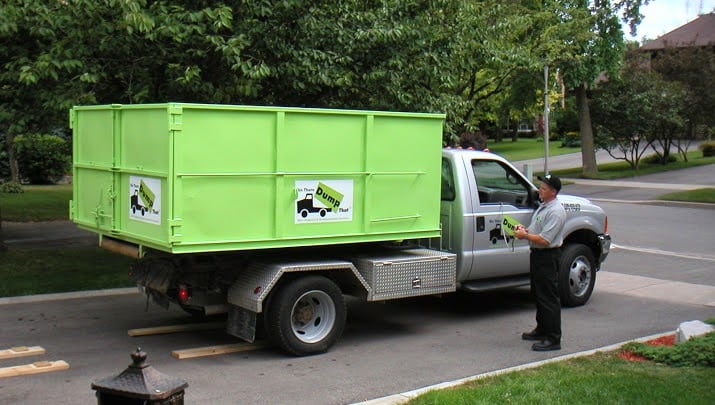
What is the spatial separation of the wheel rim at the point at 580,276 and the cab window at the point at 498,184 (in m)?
1.02

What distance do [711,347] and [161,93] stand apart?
7.12 meters

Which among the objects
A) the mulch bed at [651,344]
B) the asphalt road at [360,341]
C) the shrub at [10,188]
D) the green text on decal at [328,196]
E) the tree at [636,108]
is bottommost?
the asphalt road at [360,341]

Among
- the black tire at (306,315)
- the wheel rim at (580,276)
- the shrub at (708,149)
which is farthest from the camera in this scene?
the shrub at (708,149)

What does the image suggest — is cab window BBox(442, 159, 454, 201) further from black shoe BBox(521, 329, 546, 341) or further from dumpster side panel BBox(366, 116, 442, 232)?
black shoe BBox(521, 329, 546, 341)

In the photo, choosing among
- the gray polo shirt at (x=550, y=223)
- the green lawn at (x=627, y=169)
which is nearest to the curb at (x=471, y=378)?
the gray polo shirt at (x=550, y=223)

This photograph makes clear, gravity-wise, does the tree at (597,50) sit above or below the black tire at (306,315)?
above

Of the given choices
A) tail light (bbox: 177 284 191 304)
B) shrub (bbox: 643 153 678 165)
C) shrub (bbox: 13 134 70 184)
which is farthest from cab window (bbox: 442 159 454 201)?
shrub (bbox: 643 153 678 165)

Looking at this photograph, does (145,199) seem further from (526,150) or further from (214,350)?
(526,150)

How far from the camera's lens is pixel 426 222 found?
29.4 ft

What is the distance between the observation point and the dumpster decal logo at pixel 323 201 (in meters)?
7.98

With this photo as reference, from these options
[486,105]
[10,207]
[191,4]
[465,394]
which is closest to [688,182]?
[486,105]

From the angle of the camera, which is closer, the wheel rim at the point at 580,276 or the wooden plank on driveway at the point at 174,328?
the wooden plank on driveway at the point at 174,328

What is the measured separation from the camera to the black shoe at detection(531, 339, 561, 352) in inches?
328

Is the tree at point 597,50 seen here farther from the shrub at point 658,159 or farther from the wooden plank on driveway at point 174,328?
the wooden plank on driveway at point 174,328
